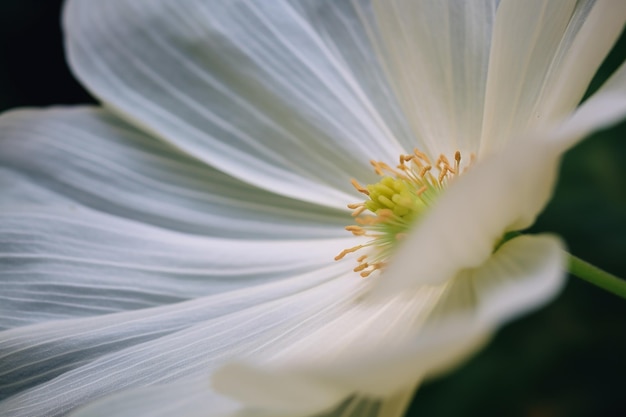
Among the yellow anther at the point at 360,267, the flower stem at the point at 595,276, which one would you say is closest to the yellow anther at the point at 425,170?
the yellow anther at the point at 360,267

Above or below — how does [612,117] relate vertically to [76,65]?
below

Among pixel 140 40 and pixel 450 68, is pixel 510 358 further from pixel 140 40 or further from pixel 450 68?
pixel 140 40

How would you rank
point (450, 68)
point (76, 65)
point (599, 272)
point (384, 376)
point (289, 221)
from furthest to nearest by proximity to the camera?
point (76, 65) < point (289, 221) < point (450, 68) < point (599, 272) < point (384, 376)

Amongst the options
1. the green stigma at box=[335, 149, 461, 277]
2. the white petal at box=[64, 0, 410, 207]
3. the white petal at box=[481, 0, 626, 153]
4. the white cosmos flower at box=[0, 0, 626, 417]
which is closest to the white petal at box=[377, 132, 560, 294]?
the white cosmos flower at box=[0, 0, 626, 417]

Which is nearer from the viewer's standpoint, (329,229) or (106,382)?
(106,382)

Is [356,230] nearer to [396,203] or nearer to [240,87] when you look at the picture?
[396,203]

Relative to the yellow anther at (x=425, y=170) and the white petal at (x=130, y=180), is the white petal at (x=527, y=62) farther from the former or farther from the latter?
the white petal at (x=130, y=180)

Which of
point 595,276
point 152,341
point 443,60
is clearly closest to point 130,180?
point 152,341

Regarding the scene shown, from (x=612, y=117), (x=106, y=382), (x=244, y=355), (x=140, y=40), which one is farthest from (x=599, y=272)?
(x=140, y=40)
